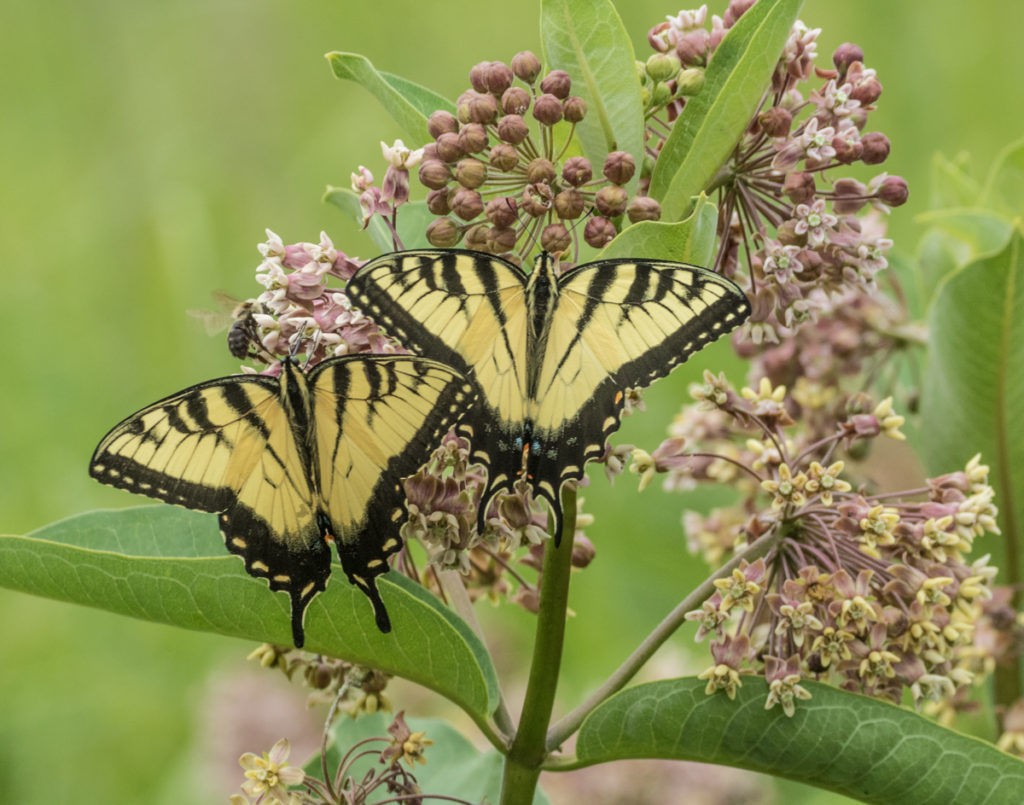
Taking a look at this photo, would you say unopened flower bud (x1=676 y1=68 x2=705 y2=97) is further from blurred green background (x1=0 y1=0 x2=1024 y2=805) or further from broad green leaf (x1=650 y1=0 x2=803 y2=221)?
blurred green background (x1=0 y1=0 x2=1024 y2=805)

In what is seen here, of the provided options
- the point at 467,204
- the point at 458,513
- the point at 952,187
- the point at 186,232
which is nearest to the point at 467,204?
the point at 467,204

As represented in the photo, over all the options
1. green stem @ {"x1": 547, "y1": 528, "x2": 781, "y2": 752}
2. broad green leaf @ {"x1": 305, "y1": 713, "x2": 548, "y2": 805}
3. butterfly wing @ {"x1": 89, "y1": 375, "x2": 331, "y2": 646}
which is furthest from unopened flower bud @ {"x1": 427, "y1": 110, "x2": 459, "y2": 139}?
broad green leaf @ {"x1": 305, "y1": 713, "x2": 548, "y2": 805}

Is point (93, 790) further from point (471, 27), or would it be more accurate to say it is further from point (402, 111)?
point (471, 27)

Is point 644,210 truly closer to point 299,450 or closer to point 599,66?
point 599,66

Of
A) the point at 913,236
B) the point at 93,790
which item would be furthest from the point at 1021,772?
the point at 913,236

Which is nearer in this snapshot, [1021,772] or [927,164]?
[1021,772]

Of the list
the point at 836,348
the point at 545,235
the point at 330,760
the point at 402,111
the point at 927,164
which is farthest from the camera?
the point at 927,164
